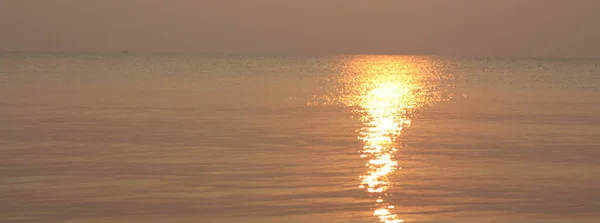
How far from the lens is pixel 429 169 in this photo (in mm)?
15852

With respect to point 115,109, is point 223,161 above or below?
below

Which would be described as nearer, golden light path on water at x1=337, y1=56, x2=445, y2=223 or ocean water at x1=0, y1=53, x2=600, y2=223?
ocean water at x1=0, y1=53, x2=600, y2=223

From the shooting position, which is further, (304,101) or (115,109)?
(304,101)

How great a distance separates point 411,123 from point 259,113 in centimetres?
493

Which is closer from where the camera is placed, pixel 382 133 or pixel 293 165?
pixel 293 165

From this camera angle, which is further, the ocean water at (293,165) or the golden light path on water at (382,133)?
the golden light path on water at (382,133)

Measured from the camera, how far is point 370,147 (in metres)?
19.1

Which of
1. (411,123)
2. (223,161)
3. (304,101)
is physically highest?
(304,101)

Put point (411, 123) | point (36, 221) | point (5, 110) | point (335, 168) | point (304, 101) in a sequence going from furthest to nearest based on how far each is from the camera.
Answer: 1. point (304, 101)
2. point (5, 110)
3. point (411, 123)
4. point (335, 168)
5. point (36, 221)

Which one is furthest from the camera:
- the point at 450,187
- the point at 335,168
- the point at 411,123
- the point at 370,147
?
the point at 411,123

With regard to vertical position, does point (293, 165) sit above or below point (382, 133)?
below

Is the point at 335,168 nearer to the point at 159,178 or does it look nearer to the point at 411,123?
the point at 159,178

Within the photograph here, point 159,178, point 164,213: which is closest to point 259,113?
point 159,178

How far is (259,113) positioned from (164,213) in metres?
16.7
